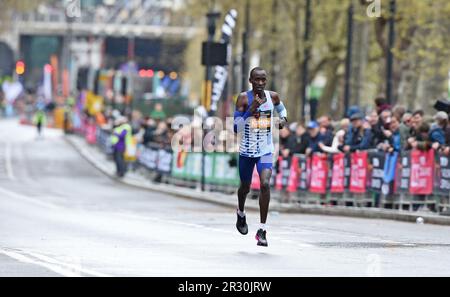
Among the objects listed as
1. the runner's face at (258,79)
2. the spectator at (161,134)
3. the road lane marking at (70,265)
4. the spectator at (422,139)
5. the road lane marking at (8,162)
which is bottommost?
the road lane marking at (8,162)

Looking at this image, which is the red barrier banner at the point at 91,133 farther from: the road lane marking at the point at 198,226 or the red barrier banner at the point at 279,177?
the road lane marking at the point at 198,226

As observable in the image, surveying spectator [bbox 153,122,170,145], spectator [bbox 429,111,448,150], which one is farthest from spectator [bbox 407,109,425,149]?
spectator [bbox 153,122,170,145]

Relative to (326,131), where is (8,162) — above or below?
below

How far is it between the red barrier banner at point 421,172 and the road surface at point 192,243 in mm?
1468

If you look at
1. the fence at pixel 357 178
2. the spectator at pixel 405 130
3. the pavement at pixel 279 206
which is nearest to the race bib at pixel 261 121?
the pavement at pixel 279 206

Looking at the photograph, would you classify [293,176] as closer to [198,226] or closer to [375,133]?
[375,133]

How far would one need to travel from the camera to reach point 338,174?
28469 mm

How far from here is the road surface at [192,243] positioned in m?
13.7

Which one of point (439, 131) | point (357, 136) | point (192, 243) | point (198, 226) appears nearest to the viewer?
point (192, 243)

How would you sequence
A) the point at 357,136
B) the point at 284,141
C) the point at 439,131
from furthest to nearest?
1. the point at 284,141
2. the point at 357,136
3. the point at 439,131

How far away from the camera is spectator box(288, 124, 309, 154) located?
100 ft

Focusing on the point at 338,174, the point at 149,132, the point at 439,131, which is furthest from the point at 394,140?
the point at 149,132

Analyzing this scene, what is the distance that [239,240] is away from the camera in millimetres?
17562

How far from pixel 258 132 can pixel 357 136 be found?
11.4 metres
